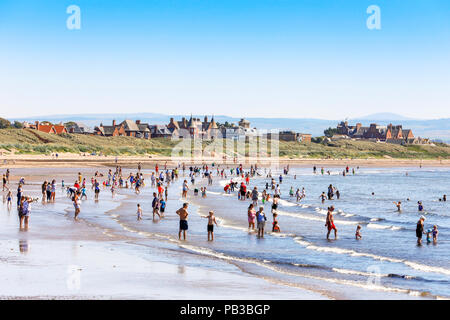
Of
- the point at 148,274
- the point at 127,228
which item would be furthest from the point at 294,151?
the point at 148,274

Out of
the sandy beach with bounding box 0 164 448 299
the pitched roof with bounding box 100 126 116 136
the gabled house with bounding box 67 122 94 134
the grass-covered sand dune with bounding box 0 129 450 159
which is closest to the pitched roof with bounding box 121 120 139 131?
Result: the pitched roof with bounding box 100 126 116 136

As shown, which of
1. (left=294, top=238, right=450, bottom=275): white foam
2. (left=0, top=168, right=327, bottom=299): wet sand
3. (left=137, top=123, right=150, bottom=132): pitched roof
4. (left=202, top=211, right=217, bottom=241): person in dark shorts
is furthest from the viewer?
(left=137, top=123, right=150, bottom=132): pitched roof

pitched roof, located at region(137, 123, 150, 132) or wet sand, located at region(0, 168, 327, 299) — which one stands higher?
pitched roof, located at region(137, 123, 150, 132)

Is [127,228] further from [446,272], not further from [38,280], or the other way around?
[446,272]

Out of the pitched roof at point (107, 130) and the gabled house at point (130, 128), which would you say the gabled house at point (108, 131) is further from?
the gabled house at point (130, 128)

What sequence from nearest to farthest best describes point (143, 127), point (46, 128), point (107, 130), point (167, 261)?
point (167, 261)
point (46, 128)
point (107, 130)
point (143, 127)

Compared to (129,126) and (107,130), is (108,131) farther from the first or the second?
(129,126)

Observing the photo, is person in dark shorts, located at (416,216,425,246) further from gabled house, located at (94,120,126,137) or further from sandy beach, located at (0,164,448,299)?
gabled house, located at (94,120,126,137)

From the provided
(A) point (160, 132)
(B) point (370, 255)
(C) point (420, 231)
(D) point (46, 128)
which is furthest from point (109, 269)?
(A) point (160, 132)

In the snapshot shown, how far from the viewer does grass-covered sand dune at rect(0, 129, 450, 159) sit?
4247 inches

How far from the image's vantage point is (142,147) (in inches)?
5207
